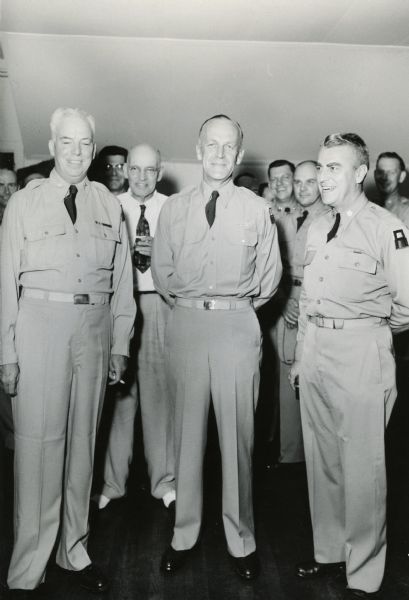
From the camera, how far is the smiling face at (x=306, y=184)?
3416mm

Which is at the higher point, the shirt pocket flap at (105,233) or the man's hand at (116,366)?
the shirt pocket flap at (105,233)

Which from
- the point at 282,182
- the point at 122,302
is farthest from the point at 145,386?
the point at 282,182

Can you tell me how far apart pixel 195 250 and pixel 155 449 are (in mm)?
1162

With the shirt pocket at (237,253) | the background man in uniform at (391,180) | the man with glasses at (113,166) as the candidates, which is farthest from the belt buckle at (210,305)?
the background man in uniform at (391,180)

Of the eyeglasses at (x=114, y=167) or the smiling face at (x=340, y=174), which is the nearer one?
the smiling face at (x=340, y=174)

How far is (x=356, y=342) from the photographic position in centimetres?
200

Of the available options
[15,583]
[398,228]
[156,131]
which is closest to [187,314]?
[398,228]

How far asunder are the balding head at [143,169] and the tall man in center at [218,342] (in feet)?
1.84

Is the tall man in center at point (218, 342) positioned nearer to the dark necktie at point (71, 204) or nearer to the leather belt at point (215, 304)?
the leather belt at point (215, 304)

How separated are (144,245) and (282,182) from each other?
147cm

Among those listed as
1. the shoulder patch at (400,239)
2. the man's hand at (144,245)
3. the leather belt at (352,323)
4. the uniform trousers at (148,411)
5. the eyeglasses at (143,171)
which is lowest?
the uniform trousers at (148,411)

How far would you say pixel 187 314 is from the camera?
2.23 m

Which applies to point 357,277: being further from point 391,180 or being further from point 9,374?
point 391,180

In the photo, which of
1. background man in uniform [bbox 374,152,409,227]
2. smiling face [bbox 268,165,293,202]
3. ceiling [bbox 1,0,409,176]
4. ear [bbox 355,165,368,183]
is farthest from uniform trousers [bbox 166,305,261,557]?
ceiling [bbox 1,0,409,176]
